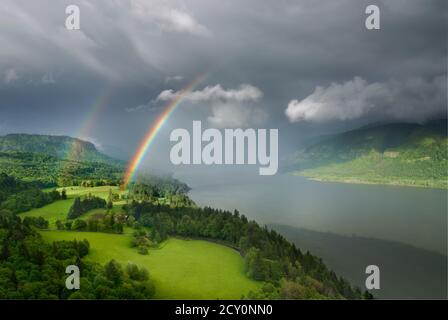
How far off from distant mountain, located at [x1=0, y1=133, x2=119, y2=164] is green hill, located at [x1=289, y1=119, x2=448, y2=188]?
1594 centimetres

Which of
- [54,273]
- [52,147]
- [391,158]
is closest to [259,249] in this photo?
[54,273]

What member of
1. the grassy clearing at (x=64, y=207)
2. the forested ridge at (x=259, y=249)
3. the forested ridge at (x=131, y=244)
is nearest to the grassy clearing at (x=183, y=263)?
the forested ridge at (x=131, y=244)

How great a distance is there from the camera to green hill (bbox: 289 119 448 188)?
33156mm

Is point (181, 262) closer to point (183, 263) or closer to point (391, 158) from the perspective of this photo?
point (183, 263)

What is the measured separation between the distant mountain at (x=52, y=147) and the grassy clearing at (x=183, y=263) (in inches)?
286

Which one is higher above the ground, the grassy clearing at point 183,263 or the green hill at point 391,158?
the green hill at point 391,158

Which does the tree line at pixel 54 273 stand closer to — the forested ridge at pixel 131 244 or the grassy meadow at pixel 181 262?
the forested ridge at pixel 131 244

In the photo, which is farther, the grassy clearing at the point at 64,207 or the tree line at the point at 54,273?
the grassy clearing at the point at 64,207

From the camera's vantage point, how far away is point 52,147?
21359 millimetres

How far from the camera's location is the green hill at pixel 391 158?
33156 mm

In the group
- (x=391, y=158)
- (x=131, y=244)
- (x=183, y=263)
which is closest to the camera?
(x=183, y=263)

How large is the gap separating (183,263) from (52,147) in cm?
1637

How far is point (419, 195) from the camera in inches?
1140

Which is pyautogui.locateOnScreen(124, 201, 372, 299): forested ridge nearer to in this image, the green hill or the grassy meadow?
the grassy meadow
